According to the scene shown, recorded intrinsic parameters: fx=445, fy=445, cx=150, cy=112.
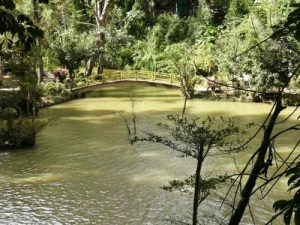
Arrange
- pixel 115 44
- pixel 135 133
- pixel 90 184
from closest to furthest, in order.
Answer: pixel 90 184 < pixel 135 133 < pixel 115 44

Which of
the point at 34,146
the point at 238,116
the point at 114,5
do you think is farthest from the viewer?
the point at 114,5

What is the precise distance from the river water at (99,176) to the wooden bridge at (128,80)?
540 centimetres

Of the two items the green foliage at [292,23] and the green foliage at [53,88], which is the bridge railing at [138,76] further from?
the green foliage at [292,23]

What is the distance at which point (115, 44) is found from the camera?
27.7 meters

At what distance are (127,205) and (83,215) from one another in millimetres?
950

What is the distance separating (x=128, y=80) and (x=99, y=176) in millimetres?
13940

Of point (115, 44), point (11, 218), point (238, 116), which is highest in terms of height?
point (115, 44)

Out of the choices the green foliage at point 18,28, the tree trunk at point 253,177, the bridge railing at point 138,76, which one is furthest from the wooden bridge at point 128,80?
the tree trunk at point 253,177

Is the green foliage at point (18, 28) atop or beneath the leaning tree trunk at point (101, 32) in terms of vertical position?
beneath

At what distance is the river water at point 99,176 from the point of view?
8781 millimetres

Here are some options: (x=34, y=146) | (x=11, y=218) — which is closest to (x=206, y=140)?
(x=11, y=218)

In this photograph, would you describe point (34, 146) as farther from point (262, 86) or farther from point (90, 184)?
point (262, 86)

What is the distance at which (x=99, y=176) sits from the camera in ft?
36.6

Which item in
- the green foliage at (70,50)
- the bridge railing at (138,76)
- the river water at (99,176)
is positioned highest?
the green foliage at (70,50)
